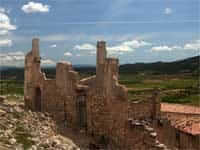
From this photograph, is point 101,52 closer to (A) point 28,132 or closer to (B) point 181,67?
(A) point 28,132

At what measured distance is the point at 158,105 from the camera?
1959 cm

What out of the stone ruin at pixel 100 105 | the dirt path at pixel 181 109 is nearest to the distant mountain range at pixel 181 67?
the dirt path at pixel 181 109

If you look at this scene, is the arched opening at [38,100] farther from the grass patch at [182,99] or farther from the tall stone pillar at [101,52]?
the grass patch at [182,99]

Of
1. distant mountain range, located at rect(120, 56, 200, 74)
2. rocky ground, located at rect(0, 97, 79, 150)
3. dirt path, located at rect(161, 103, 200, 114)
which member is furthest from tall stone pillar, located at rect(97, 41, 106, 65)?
distant mountain range, located at rect(120, 56, 200, 74)

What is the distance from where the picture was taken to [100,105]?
1786 cm

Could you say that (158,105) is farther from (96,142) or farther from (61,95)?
(61,95)

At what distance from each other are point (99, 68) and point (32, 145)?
19.9 ft

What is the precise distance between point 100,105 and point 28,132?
4.36 m

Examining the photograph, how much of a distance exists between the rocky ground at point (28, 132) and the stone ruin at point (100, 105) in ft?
4.41

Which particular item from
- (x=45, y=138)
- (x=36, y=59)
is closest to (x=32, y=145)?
(x=45, y=138)

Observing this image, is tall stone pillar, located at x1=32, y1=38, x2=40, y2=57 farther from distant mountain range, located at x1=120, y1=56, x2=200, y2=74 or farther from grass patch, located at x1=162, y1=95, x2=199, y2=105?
distant mountain range, located at x1=120, y1=56, x2=200, y2=74

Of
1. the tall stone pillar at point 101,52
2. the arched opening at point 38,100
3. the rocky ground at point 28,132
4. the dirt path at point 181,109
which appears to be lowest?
the dirt path at point 181,109

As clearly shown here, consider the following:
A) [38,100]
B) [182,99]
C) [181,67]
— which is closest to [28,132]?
[38,100]

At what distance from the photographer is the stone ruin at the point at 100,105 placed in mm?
16609
